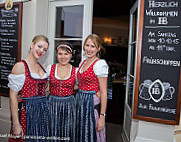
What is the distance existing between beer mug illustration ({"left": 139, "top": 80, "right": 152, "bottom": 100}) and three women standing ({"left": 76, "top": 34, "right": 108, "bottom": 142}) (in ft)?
1.53

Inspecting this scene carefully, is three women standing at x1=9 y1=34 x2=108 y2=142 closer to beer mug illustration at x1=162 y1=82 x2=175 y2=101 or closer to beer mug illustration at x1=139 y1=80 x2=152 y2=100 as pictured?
beer mug illustration at x1=139 y1=80 x2=152 y2=100

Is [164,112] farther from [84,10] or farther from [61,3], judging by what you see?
[61,3]

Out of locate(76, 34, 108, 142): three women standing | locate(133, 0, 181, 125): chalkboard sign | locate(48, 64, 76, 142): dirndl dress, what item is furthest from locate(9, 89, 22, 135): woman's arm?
locate(133, 0, 181, 125): chalkboard sign

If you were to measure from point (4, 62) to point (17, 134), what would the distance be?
135cm

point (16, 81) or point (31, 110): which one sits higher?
point (16, 81)

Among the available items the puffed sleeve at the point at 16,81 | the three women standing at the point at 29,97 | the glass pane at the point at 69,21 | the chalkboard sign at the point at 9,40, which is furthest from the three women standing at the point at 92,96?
the chalkboard sign at the point at 9,40

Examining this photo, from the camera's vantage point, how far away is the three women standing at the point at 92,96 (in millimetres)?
1728

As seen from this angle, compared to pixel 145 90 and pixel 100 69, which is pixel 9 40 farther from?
pixel 145 90

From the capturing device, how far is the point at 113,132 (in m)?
3.26

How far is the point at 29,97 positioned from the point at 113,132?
2142 mm

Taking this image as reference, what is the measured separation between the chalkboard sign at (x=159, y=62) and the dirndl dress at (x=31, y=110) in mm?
1069

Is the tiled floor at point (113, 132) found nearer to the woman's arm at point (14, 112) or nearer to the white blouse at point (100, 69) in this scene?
the white blouse at point (100, 69)

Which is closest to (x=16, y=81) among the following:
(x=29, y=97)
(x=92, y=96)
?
(x=29, y=97)

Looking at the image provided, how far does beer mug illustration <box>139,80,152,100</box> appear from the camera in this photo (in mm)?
1908
